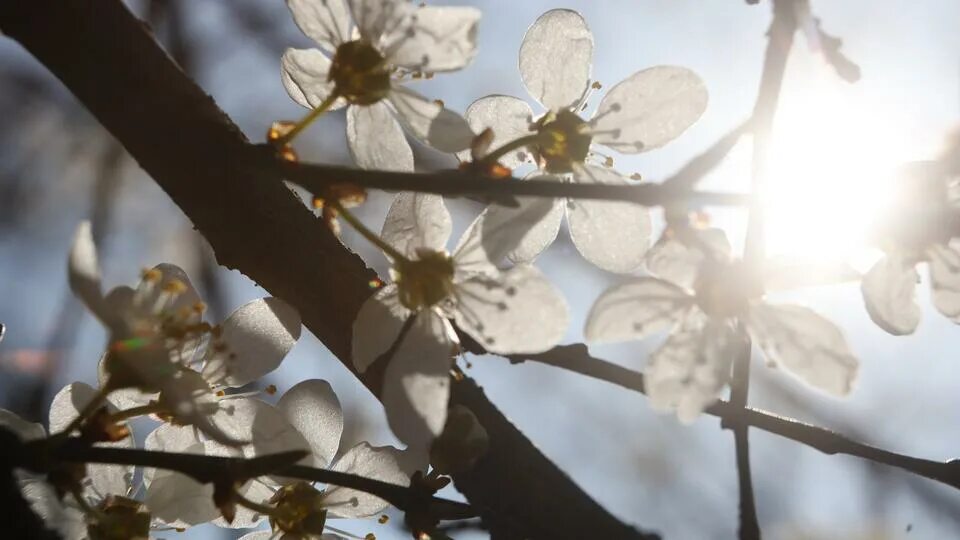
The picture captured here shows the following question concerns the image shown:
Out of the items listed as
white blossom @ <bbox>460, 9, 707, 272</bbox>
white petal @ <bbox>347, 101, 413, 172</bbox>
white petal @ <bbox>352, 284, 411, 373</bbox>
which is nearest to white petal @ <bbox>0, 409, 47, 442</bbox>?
white petal @ <bbox>352, 284, 411, 373</bbox>

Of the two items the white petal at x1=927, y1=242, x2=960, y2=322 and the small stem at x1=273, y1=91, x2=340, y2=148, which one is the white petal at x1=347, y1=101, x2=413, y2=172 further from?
the white petal at x1=927, y1=242, x2=960, y2=322

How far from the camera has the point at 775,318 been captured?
1.26 meters

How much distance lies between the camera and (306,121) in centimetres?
127

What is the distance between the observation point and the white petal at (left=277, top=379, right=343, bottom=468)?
1501 millimetres

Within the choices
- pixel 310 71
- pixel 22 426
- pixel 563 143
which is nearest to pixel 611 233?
pixel 563 143

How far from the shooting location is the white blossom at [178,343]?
1086 millimetres

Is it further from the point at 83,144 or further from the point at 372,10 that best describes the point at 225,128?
the point at 83,144

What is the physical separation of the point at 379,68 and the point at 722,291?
59cm

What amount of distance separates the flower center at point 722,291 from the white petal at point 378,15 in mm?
532

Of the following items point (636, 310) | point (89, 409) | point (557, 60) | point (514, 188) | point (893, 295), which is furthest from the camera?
point (557, 60)

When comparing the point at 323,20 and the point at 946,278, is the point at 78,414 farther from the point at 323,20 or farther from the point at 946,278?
the point at 946,278

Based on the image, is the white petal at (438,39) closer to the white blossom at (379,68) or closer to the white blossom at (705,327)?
the white blossom at (379,68)

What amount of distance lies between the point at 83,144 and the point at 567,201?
11.7 ft

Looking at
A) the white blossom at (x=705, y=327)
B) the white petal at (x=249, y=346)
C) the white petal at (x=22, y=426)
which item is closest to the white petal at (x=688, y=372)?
the white blossom at (x=705, y=327)
